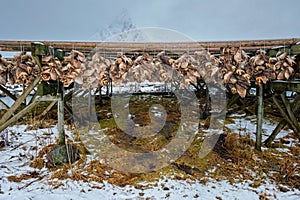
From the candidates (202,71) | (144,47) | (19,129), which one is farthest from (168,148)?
(19,129)

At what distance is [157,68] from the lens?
205 cm

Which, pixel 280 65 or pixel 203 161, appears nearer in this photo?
pixel 280 65

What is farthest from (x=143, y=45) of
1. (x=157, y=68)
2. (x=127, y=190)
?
(x=127, y=190)

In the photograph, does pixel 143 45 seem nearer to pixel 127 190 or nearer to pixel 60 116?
pixel 60 116

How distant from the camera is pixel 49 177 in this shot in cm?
225

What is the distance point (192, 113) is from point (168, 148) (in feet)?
6.55

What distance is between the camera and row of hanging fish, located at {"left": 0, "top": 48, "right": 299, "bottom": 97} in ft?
6.54

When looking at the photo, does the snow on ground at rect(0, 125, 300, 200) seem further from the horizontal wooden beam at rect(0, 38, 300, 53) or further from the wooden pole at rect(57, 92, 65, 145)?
the horizontal wooden beam at rect(0, 38, 300, 53)

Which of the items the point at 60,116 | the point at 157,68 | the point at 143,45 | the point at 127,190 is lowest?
the point at 127,190

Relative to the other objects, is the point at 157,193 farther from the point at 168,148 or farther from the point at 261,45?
the point at 261,45

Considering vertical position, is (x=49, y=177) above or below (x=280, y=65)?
below

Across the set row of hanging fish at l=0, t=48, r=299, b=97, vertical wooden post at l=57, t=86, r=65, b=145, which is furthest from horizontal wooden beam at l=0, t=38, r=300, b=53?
vertical wooden post at l=57, t=86, r=65, b=145

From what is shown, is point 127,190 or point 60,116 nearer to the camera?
point 127,190

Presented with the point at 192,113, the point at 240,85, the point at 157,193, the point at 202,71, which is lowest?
the point at 157,193
